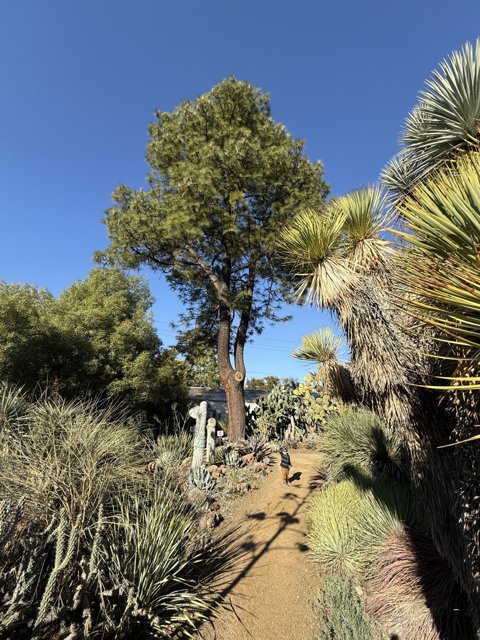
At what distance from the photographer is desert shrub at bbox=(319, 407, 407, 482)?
20.5 feet

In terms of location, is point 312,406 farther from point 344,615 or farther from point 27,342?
point 27,342

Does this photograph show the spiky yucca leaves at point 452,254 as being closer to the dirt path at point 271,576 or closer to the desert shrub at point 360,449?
the dirt path at point 271,576

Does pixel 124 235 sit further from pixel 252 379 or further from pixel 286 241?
pixel 252 379

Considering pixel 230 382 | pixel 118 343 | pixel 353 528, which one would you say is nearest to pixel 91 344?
pixel 118 343

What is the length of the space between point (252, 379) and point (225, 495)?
39311 millimetres

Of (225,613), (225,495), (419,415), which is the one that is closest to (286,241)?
(419,415)

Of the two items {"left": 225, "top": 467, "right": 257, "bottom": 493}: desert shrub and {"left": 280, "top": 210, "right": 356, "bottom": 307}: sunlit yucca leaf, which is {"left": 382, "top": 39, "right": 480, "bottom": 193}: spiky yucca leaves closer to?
{"left": 280, "top": 210, "right": 356, "bottom": 307}: sunlit yucca leaf

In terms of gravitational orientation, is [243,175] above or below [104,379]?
above

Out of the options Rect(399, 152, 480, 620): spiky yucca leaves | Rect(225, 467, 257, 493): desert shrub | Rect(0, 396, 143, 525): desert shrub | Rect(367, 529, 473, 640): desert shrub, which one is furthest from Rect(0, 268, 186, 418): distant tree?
Rect(399, 152, 480, 620): spiky yucca leaves

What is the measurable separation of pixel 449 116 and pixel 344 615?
6.15 metres

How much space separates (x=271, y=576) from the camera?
15.0ft

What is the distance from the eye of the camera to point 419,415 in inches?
127

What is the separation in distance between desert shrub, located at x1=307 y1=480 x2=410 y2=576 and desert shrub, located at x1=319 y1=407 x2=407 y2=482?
2.96ft

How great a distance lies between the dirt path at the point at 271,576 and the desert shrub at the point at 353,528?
0.32 m
